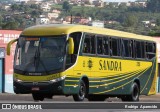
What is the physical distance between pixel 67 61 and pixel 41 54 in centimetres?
105

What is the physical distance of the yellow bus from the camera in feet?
97.9

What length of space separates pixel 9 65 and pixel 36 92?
16529mm

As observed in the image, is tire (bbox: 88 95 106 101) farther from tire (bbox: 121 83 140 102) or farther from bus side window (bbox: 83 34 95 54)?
bus side window (bbox: 83 34 95 54)

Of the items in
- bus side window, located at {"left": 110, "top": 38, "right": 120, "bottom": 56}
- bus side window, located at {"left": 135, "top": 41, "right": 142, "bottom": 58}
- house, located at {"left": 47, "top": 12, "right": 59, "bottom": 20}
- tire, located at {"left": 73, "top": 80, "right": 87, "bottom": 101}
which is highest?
bus side window, located at {"left": 110, "top": 38, "right": 120, "bottom": 56}

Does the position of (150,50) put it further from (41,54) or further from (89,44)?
(41,54)

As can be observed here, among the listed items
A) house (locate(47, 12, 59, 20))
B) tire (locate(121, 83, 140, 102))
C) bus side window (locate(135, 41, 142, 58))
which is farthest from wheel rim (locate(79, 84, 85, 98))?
house (locate(47, 12, 59, 20))

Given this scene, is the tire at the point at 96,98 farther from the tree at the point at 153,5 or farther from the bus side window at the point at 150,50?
the tree at the point at 153,5

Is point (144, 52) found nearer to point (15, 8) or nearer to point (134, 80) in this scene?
point (134, 80)

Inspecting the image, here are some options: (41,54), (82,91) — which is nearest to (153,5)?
(82,91)

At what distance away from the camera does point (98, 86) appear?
32500 millimetres

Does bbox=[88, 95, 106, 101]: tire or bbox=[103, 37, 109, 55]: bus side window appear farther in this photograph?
bbox=[88, 95, 106, 101]: tire

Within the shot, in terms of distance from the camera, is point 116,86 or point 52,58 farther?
point 116,86

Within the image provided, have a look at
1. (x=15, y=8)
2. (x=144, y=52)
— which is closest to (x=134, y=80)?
(x=144, y=52)

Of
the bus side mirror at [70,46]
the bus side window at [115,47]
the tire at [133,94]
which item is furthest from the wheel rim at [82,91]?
the tire at [133,94]
